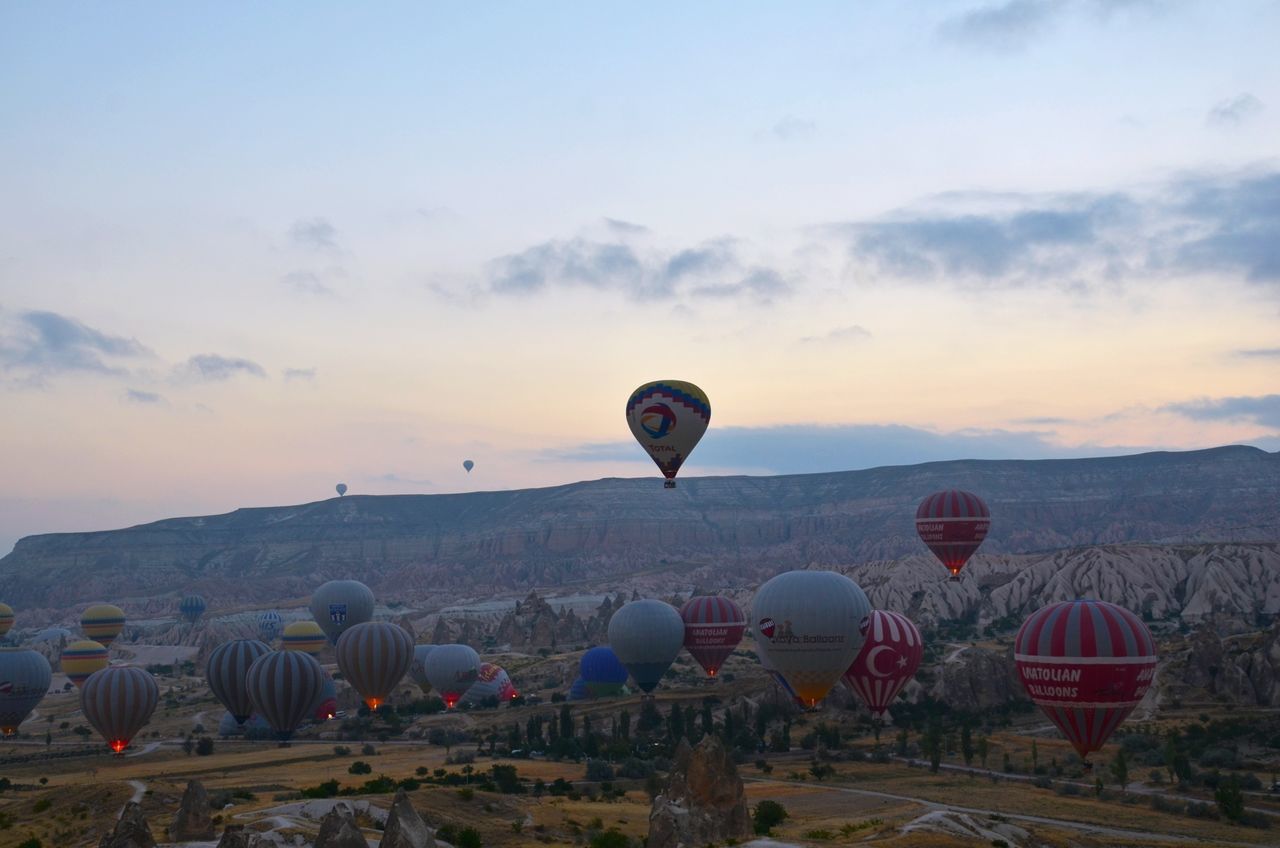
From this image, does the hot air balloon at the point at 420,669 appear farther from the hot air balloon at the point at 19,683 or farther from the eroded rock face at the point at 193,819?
the eroded rock face at the point at 193,819

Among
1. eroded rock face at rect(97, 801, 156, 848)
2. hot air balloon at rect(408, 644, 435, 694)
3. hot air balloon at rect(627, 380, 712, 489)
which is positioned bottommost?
hot air balloon at rect(408, 644, 435, 694)

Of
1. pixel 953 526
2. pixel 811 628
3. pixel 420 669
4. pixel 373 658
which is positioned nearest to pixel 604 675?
pixel 373 658

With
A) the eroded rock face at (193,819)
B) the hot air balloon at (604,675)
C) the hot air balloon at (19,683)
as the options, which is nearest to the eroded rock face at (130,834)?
the eroded rock face at (193,819)

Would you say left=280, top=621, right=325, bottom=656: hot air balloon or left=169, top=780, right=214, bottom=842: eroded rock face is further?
left=280, top=621, right=325, bottom=656: hot air balloon

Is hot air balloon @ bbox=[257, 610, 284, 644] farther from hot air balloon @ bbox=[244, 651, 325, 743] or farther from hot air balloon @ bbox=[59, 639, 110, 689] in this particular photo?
hot air balloon @ bbox=[244, 651, 325, 743]

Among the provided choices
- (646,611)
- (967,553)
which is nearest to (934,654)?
(967,553)

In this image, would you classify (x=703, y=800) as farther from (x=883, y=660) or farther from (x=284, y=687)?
(x=284, y=687)

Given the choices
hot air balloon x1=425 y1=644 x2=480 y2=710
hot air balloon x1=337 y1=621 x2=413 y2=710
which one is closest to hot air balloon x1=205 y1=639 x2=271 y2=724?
hot air balloon x1=337 y1=621 x2=413 y2=710
